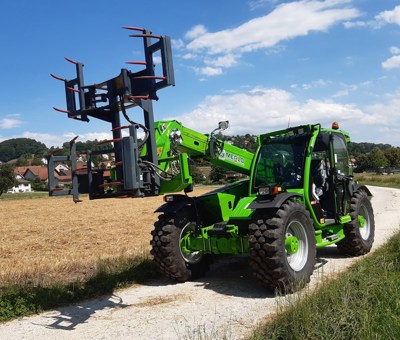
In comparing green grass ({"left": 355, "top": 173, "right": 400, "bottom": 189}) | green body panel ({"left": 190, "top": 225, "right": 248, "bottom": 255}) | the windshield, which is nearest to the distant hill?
green grass ({"left": 355, "top": 173, "right": 400, "bottom": 189})

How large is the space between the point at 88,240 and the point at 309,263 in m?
8.46

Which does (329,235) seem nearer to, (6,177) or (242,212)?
(242,212)

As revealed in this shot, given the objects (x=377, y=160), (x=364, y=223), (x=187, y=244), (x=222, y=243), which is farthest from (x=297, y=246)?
(x=377, y=160)

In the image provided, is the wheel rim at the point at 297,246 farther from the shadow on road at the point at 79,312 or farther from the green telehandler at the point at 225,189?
the shadow on road at the point at 79,312

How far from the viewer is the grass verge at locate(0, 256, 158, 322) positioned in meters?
5.98

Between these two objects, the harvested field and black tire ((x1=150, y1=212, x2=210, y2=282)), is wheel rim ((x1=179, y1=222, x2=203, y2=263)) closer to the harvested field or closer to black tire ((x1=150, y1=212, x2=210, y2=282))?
black tire ((x1=150, y1=212, x2=210, y2=282))

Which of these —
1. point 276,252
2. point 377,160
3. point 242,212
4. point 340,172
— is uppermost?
point 377,160

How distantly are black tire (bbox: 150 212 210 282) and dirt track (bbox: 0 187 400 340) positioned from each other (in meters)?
0.19

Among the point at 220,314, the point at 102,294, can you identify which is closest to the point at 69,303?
the point at 102,294

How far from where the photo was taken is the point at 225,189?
8.17 meters

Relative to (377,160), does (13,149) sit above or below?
above

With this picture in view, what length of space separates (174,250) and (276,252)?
6.07ft

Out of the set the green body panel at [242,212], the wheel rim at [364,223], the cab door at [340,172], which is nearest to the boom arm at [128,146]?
the green body panel at [242,212]

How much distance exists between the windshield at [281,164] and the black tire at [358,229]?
175 centimetres
